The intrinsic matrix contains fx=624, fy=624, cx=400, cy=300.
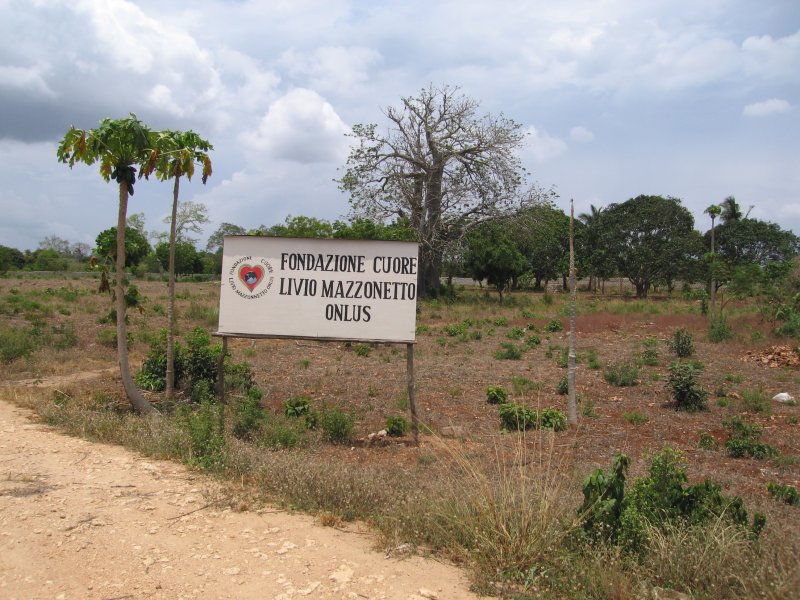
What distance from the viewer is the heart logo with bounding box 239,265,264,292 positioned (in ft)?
29.3

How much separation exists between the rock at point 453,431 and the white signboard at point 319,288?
1.29 metres

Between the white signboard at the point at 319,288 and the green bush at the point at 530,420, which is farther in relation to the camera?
the white signboard at the point at 319,288

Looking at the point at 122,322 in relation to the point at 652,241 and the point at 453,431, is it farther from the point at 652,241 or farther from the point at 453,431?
the point at 652,241

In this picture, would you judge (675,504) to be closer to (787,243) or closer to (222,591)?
(222,591)

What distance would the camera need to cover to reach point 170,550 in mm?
4090

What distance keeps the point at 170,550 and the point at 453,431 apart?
4.79 meters

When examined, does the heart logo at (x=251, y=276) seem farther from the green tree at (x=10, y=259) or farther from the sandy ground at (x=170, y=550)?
the green tree at (x=10, y=259)

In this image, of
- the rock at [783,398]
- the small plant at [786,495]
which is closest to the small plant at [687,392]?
A: the rock at [783,398]

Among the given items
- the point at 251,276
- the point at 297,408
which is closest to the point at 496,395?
the point at 297,408

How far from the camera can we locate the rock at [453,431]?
8219mm

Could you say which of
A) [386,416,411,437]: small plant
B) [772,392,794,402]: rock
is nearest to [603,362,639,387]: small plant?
[772,392,794,402]: rock

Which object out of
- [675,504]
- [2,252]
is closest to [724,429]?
[675,504]

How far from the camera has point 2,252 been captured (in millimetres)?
60625

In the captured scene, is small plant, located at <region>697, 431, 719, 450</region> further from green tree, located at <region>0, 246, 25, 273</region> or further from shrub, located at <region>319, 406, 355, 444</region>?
green tree, located at <region>0, 246, 25, 273</region>
